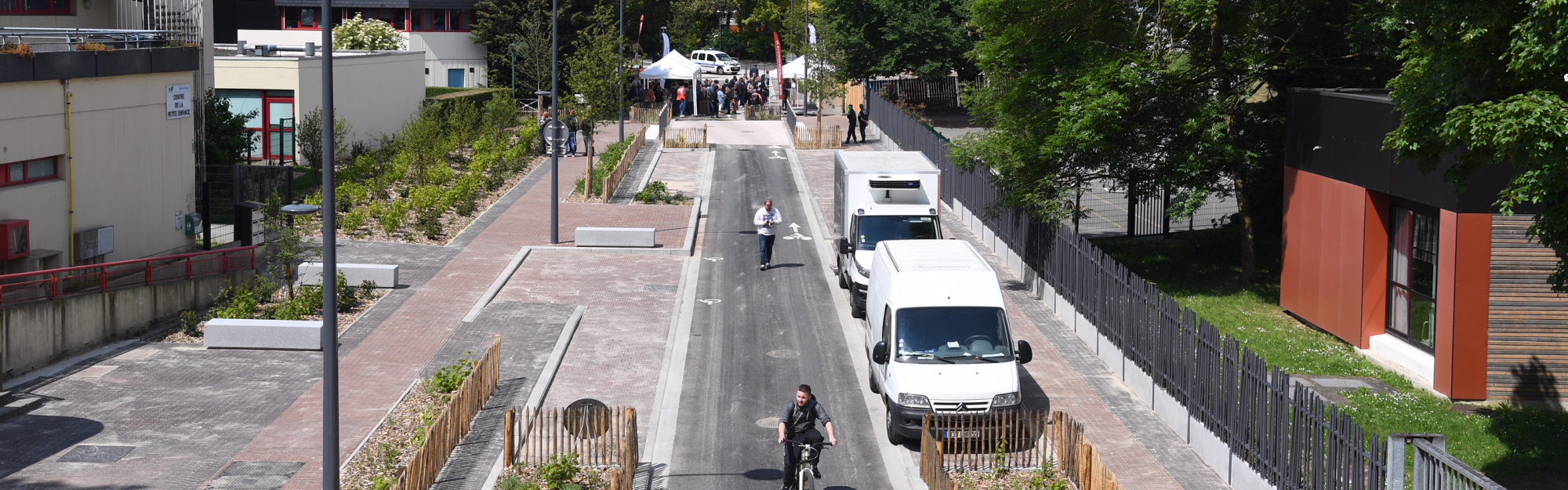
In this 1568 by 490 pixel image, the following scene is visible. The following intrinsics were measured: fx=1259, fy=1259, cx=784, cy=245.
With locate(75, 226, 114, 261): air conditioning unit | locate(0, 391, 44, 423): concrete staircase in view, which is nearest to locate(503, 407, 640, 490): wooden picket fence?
locate(0, 391, 44, 423): concrete staircase

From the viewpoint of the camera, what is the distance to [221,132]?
32.0m

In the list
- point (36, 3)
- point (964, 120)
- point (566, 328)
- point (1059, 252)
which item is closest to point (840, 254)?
point (1059, 252)

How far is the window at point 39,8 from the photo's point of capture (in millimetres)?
27297

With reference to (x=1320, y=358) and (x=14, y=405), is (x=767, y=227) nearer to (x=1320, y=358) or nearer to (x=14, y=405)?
(x=1320, y=358)

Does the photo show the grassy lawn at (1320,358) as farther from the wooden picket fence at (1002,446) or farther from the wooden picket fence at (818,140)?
the wooden picket fence at (818,140)

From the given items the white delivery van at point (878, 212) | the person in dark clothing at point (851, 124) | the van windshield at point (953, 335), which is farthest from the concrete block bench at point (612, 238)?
the person in dark clothing at point (851, 124)

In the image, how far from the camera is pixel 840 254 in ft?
83.7

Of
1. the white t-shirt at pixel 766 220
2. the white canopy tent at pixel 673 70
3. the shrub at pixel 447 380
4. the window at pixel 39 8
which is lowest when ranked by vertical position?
the shrub at pixel 447 380

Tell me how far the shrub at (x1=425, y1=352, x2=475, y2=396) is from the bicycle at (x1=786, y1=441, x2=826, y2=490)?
17.1 ft

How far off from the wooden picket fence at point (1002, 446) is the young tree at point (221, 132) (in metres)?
23.7

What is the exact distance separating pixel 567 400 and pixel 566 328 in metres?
3.94

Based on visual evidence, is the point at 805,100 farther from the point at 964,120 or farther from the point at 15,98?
the point at 15,98

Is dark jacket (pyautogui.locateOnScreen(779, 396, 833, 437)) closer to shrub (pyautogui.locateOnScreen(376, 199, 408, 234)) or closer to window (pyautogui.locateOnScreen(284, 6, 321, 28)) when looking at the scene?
shrub (pyautogui.locateOnScreen(376, 199, 408, 234))

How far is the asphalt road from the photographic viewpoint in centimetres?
1478
